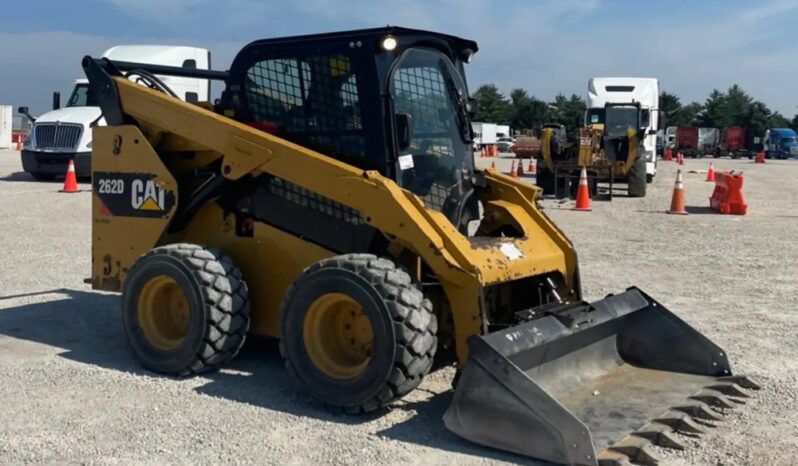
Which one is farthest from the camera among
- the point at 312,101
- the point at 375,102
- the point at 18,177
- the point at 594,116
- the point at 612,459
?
the point at 594,116

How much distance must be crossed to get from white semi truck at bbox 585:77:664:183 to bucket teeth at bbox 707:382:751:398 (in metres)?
18.9

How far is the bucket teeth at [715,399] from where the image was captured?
5.12 metres

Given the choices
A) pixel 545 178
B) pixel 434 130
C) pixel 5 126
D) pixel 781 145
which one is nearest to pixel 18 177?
pixel 545 178

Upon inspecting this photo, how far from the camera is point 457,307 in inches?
193

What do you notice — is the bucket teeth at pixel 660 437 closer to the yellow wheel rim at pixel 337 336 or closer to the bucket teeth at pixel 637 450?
the bucket teeth at pixel 637 450

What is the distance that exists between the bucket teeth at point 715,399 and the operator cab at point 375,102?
1.89 m

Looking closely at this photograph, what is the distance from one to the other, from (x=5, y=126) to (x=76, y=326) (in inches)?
1549

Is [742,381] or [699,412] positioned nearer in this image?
[699,412]

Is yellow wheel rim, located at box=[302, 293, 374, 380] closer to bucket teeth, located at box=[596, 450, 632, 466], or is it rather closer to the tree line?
bucket teeth, located at box=[596, 450, 632, 466]

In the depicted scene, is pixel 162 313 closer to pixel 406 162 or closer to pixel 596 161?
pixel 406 162

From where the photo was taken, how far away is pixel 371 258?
496 centimetres

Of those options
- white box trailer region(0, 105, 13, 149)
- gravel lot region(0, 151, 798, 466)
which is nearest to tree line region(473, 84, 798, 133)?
white box trailer region(0, 105, 13, 149)

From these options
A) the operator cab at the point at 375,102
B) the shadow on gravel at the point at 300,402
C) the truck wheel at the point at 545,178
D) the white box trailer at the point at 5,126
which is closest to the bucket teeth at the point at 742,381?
the shadow on gravel at the point at 300,402

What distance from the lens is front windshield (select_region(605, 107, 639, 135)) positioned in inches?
838
